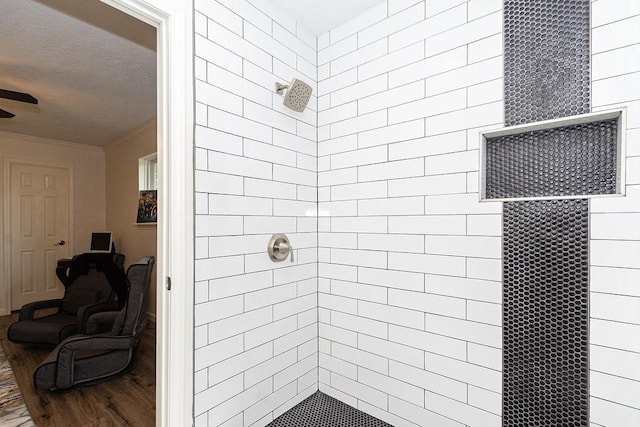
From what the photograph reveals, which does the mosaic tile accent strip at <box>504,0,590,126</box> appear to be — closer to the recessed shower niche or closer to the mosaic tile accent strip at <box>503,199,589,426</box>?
the recessed shower niche

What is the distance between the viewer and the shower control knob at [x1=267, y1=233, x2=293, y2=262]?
150 cm

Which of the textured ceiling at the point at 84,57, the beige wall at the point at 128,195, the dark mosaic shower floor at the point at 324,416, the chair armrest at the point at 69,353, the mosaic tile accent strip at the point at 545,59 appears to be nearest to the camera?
the mosaic tile accent strip at the point at 545,59

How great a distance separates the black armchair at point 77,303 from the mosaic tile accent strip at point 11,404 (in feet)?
1.09

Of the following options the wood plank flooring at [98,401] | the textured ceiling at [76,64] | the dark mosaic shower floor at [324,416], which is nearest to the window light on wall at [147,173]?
the textured ceiling at [76,64]

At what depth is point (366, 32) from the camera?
159 centimetres

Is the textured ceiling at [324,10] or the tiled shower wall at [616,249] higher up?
the textured ceiling at [324,10]

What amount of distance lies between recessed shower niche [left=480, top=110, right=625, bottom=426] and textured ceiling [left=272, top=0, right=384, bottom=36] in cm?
93

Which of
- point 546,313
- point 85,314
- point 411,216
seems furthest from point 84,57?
point 546,313

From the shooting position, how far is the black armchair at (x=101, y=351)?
216cm

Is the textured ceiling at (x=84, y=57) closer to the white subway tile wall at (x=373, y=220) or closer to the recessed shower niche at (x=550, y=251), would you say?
the white subway tile wall at (x=373, y=220)

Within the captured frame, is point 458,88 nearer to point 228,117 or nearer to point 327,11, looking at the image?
point 327,11

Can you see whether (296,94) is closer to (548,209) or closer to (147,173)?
(548,209)

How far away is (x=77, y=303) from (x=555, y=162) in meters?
4.19

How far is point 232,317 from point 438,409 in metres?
0.98
